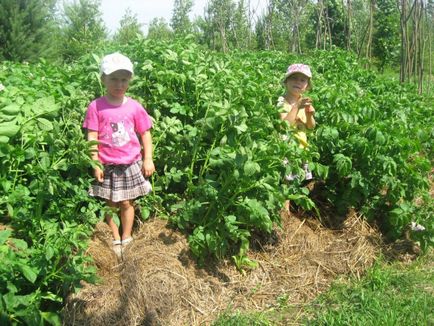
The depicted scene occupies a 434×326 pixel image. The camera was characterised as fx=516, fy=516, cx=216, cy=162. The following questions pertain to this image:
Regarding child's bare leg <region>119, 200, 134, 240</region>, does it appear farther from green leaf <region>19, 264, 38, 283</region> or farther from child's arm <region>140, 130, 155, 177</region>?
green leaf <region>19, 264, 38, 283</region>

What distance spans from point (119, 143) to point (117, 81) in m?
0.36

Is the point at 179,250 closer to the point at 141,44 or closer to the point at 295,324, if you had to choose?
the point at 295,324

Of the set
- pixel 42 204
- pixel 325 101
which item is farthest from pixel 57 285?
pixel 325 101

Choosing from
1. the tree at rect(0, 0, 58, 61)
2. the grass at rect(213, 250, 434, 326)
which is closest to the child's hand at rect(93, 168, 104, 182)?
the grass at rect(213, 250, 434, 326)

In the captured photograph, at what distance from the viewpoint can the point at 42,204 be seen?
2662mm

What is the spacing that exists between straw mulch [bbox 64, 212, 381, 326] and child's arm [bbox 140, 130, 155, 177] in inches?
12.6

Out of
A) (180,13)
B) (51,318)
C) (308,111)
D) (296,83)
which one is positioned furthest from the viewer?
(180,13)

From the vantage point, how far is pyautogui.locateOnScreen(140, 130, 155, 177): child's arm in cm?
308

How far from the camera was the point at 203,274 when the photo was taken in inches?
117

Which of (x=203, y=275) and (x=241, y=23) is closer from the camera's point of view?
(x=203, y=275)

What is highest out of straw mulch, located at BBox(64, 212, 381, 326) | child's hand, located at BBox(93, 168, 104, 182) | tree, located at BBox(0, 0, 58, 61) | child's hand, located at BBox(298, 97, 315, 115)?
tree, located at BBox(0, 0, 58, 61)

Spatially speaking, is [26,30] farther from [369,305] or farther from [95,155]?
[369,305]

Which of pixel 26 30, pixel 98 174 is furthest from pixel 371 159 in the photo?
pixel 26 30

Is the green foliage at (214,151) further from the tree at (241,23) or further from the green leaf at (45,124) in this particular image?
the tree at (241,23)
